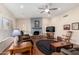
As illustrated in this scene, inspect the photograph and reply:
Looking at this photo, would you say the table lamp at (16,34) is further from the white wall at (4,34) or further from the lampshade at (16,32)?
the white wall at (4,34)

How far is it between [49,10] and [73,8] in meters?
0.47

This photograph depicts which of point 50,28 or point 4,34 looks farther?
point 50,28

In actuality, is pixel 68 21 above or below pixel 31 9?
below

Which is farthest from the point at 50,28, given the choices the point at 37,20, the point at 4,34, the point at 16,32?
the point at 4,34

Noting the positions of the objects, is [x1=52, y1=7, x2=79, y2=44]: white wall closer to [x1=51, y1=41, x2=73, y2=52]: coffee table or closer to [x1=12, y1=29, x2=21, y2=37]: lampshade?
[x1=51, y1=41, x2=73, y2=52]: coffee table

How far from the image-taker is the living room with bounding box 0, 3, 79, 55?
6.41 feet

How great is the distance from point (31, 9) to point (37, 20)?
0.89ft

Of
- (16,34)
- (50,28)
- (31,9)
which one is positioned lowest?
(16,34)

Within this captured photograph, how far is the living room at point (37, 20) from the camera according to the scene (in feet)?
6.41

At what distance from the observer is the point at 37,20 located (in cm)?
213

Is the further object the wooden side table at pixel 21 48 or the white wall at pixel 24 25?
the white wall at pixel 24 25

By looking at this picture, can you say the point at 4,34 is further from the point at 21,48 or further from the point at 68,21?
the point at 68,21

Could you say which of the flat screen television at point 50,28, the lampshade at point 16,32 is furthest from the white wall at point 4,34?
the flat screen television at point 50,28

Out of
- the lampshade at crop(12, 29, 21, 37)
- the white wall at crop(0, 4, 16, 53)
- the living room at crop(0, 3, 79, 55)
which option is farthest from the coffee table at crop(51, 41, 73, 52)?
the white wall at crop(0, 4, 16, 53)
